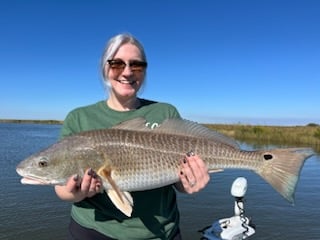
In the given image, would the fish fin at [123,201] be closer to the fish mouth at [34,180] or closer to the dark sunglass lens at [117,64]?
the fish mouth at [34,180]

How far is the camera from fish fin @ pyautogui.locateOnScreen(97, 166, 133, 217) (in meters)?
3.08

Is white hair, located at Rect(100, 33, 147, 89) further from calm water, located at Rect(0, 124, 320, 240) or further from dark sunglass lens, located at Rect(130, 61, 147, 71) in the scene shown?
calm water, located at Rect(0, 124, 320, 240)

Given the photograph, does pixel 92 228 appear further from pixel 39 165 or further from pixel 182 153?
pixel 182 153

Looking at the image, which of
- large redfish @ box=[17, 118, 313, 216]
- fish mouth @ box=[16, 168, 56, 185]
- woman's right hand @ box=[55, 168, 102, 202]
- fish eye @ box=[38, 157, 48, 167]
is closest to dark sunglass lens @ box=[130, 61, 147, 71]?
large redfish @ box=[17, 118, 313, 216]

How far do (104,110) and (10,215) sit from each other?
997 cm

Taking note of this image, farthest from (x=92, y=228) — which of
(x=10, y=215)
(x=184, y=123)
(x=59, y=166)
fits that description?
(x=10, y=215)

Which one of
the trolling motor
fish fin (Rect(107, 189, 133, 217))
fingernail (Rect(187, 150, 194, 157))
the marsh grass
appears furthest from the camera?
the marsh grass

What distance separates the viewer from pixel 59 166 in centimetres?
341

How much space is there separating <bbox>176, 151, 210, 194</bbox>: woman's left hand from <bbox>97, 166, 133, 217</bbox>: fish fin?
1.73ft

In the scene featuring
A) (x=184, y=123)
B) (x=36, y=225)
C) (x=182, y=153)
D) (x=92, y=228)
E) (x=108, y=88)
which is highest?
(x=108, y=88)

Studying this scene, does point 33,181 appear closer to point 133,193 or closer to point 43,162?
point 43,162

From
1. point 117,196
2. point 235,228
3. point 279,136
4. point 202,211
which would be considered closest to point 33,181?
point 117,196

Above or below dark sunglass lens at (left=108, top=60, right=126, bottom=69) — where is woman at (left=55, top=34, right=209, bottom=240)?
below

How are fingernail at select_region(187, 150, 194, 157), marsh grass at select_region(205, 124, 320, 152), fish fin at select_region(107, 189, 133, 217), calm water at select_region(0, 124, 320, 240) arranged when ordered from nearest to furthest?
fish fin at select_region(107, 189, 133, 217) → fingernail at select_region(187, 150, 194, 157) → calm water at select_region(0, 124, 320, 240) → marsh grass at select_region(205, 124, 320, 152)
